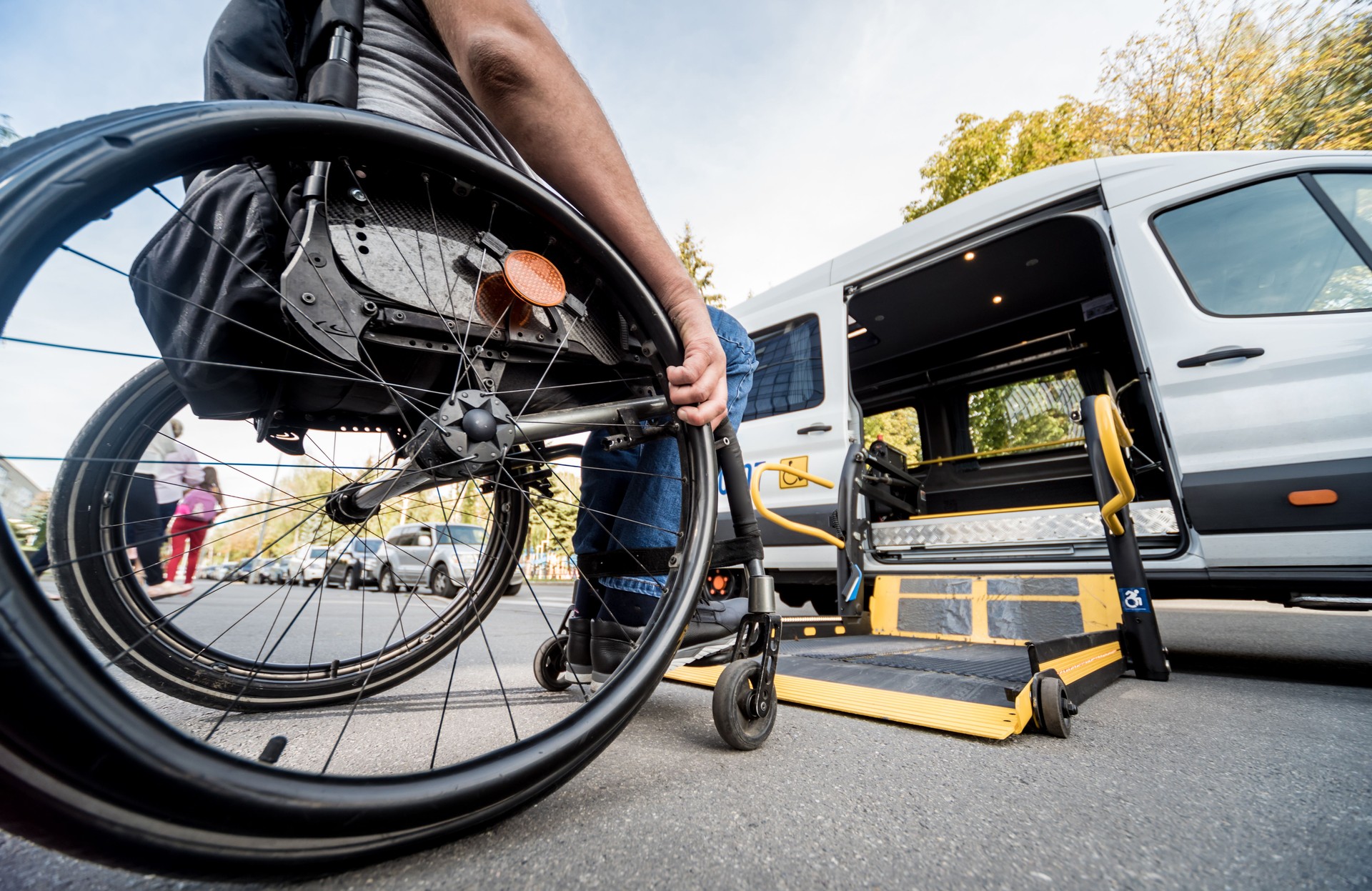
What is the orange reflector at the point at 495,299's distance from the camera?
2.95 ft

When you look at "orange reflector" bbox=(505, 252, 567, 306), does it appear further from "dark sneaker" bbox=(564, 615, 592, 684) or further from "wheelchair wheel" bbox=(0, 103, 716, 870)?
"dark sneaker" bbox=(564, 615, 592, 684)

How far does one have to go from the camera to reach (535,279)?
88cm

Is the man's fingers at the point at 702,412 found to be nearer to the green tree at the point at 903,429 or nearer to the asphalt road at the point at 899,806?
the asphalt road at the point at 899,806

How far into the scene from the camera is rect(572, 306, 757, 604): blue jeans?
47.9 inches

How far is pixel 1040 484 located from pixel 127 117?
18.7 feet

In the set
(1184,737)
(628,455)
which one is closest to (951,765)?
(1184,737)

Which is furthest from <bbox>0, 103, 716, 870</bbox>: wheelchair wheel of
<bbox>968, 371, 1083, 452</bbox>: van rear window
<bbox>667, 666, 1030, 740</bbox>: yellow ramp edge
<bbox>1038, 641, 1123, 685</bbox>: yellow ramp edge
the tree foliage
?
the tree foliage

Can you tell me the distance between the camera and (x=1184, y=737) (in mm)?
1205

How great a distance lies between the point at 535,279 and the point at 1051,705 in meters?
1.37

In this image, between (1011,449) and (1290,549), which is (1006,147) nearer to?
(1011,449)

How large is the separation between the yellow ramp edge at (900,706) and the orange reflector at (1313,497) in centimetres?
162

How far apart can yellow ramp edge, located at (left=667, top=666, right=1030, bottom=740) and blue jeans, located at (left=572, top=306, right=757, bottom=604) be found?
21.1 inches

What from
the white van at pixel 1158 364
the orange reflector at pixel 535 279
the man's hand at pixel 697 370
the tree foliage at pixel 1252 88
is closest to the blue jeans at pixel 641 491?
the man's hand at pixel 697 370

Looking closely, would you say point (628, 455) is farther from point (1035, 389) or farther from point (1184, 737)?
point (1035, 389)
